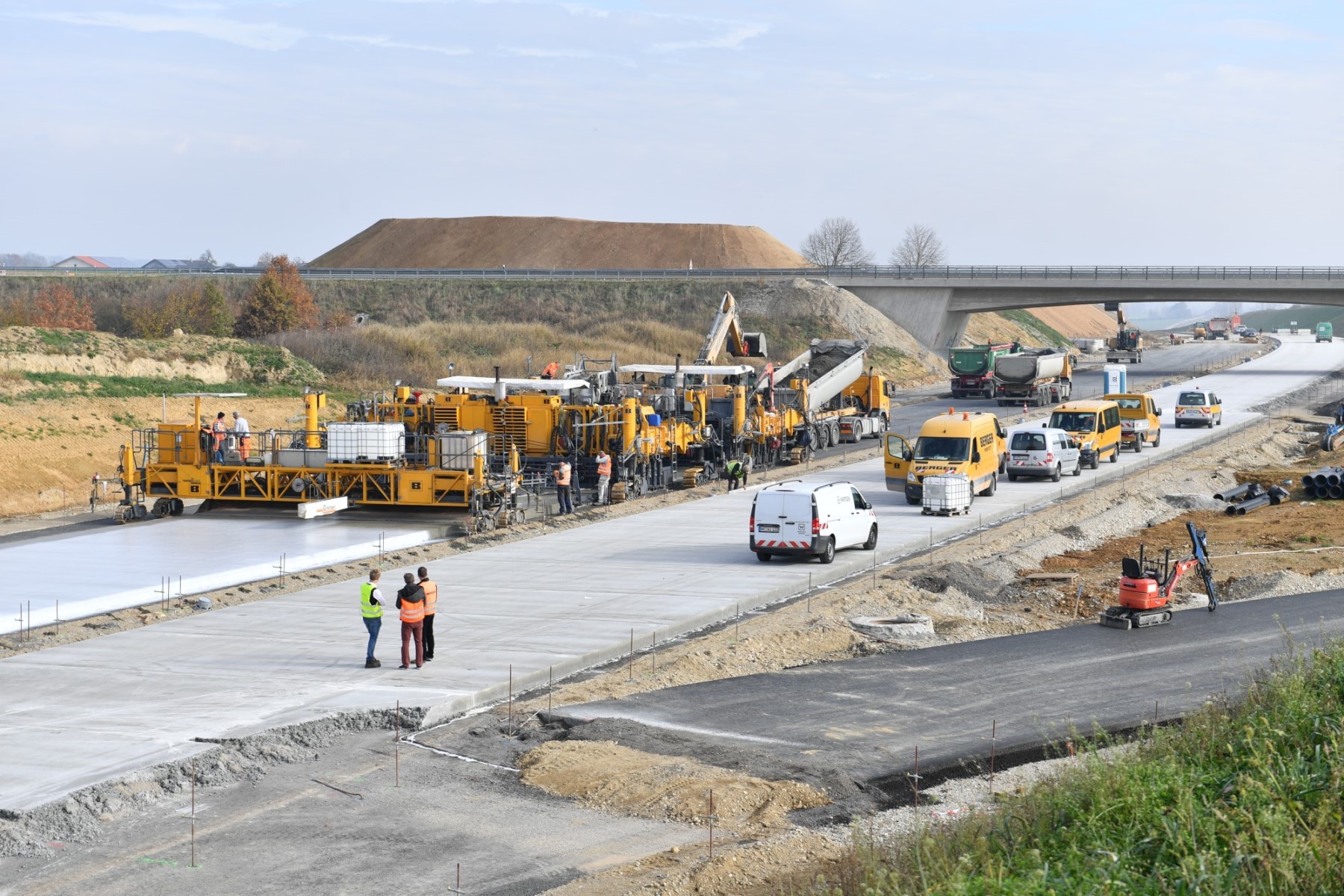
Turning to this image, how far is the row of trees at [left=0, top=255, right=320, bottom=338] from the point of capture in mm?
86875

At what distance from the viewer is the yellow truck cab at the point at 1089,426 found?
140ft

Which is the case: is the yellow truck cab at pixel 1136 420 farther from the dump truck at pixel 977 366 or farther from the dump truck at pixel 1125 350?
the dump truck at pixel 1125 350

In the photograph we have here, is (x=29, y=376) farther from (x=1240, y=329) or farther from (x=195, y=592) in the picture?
(x=1240, y=329)

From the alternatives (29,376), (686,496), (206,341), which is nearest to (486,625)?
(686,496)

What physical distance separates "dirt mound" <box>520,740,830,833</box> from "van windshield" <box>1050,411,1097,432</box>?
30.8m

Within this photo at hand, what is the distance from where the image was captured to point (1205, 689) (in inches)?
673

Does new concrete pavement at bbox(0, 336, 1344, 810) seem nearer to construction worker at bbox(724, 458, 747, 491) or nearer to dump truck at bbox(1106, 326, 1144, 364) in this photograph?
construction worker at bbox(724, 458, 747, 491)

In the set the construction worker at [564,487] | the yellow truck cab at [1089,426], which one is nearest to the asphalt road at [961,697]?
the construction worker at [564,487]

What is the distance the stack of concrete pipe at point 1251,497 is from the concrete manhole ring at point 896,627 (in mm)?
16573

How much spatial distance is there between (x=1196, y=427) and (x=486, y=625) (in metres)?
41.2

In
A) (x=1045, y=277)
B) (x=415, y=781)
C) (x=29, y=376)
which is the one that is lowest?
(x=415, y=781)

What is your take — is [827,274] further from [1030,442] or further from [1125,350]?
[1030,442]

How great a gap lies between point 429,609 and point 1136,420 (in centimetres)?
3439

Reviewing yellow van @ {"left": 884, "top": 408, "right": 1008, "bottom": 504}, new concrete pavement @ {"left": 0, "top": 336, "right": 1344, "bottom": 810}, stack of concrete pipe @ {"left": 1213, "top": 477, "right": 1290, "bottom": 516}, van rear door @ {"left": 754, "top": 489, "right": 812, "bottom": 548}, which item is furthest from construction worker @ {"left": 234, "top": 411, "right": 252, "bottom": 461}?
stack of concrete pipe @ {"left": 1213, "top": 477, "right": 1290, "bottom": 516}
